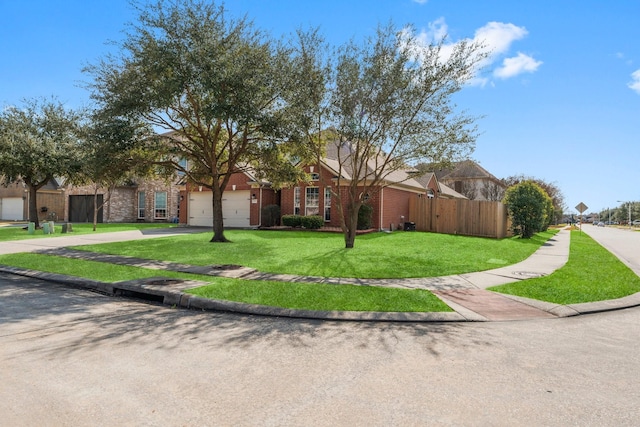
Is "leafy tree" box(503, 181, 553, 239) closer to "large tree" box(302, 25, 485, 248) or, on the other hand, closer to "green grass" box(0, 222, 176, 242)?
"large tree" box(302, 25, 485, 248)

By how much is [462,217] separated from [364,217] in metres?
6.46

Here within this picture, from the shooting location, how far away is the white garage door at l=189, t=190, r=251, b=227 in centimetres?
2652

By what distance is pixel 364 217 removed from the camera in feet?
70.9

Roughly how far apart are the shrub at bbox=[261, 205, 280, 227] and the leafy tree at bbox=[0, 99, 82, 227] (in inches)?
423

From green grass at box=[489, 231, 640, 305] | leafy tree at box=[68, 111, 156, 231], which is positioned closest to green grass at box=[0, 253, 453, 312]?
green grass at box=[489, 231, 640, 305]

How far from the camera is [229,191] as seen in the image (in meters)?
27.2

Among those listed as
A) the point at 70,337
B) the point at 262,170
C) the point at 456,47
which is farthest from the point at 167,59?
the point at 70,337

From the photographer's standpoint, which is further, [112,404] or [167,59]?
[167,59]

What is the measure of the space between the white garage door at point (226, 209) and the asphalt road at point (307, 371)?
2027 centimetres

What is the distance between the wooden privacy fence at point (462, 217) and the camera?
23312mm

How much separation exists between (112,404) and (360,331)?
3178 mm

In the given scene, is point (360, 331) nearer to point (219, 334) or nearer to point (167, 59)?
point (219, 334)

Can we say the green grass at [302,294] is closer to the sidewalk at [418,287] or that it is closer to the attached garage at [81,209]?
the sidewalk at [418,287]

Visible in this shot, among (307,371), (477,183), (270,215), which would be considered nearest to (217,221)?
(270,215)
